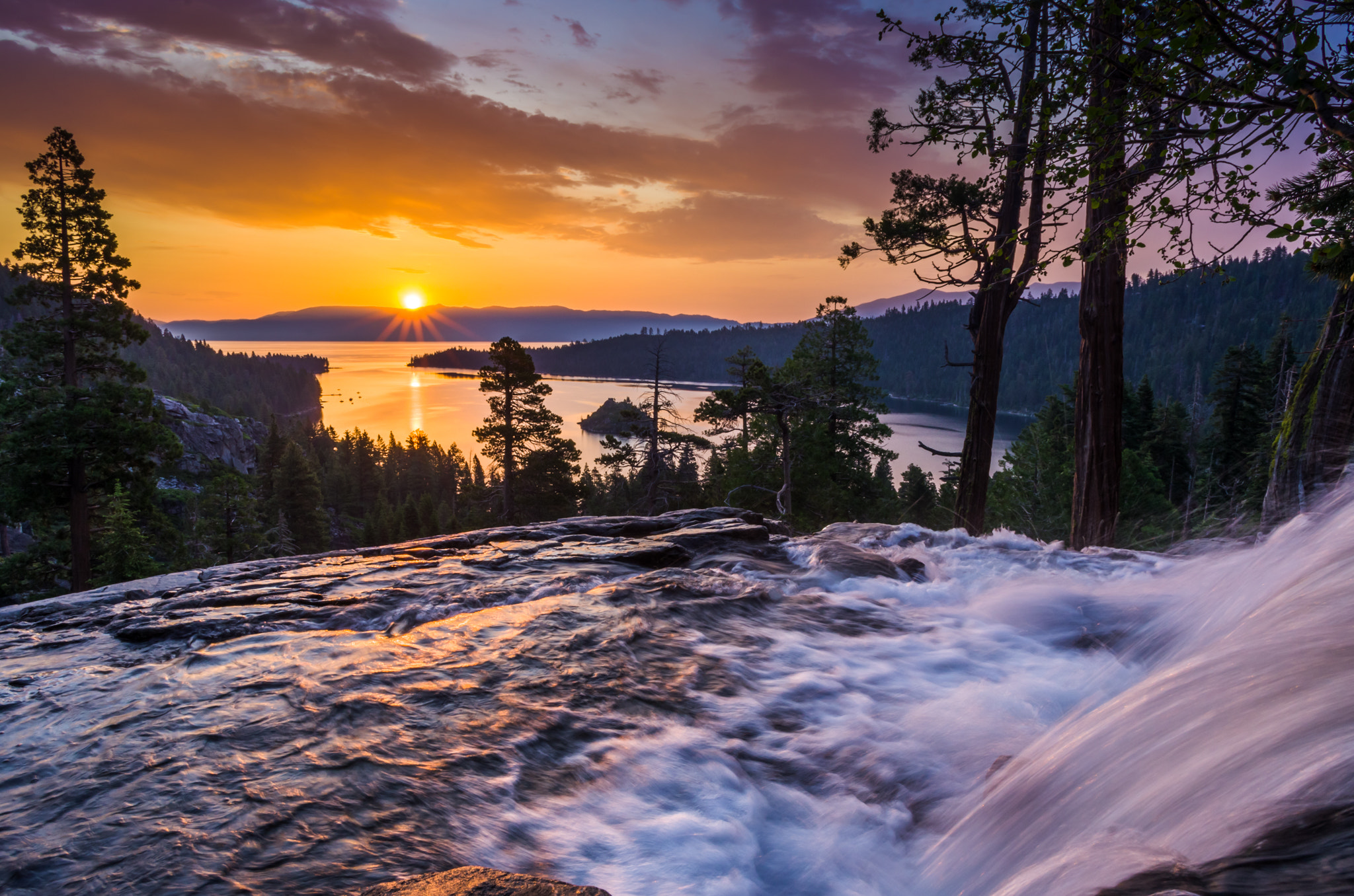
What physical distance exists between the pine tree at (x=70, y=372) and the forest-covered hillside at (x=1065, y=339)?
67.4 meters

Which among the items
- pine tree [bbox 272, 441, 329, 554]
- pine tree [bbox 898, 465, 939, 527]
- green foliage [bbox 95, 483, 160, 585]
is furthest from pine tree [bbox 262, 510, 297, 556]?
pine tree [bbox 898, 465, 939, 527]

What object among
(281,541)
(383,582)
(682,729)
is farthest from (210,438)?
(682,729)

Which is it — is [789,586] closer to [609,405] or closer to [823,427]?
[823,427]

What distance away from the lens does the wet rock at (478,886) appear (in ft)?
6.35

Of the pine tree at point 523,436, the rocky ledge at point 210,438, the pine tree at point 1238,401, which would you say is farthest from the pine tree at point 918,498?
the rocky ledge at point 210,438

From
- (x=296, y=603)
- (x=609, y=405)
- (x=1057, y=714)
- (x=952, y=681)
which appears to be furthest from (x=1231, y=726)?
(x=609, y=405)

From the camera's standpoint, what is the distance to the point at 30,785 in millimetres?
2756

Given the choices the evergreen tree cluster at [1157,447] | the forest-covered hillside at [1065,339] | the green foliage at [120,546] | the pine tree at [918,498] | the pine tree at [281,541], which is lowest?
the pine tree at [281,541]

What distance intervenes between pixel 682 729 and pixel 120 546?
25.4m

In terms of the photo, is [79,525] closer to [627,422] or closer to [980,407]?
[627,422]

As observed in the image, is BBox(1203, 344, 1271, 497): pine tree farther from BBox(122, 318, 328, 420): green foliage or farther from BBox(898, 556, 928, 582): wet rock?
BBox(122, 318, 328, 420): green foliage

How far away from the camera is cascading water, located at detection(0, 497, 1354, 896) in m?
2.35

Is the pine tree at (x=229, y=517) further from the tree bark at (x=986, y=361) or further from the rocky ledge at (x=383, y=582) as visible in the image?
the tree bark at (x=986, y=361)

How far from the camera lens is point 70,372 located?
1850 cm
